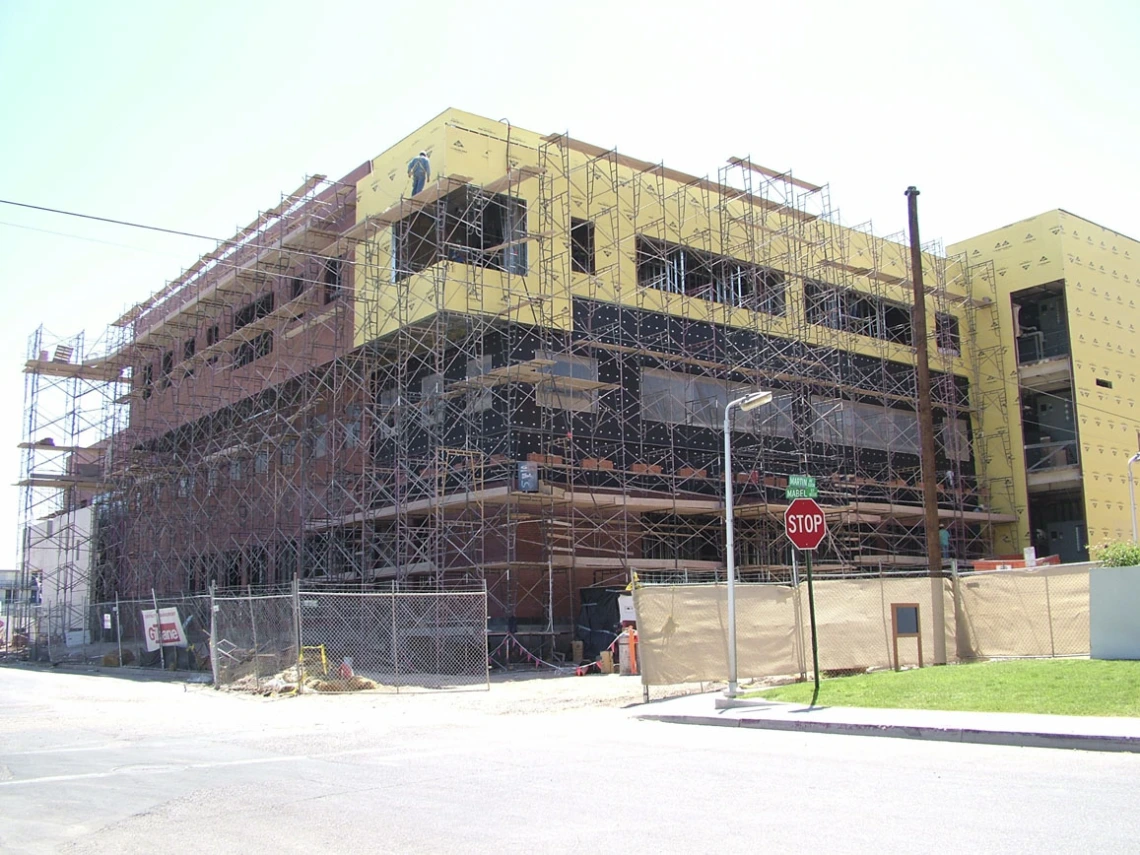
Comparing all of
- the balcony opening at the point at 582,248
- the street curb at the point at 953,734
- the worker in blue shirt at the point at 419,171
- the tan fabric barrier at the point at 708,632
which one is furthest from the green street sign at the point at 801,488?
the worker in blue shirt at the point at 419,171

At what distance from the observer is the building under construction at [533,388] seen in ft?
94.4

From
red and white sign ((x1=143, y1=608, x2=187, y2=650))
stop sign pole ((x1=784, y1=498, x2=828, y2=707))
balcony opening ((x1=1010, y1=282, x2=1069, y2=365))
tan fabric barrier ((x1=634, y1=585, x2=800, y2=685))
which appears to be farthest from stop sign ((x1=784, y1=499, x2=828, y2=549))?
balcony opening ((x1=1010, y1=282, x2=1069, y2=365))

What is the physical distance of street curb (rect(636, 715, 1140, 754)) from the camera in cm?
1181

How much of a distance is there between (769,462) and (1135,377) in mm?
19052

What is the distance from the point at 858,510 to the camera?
34.5 metres

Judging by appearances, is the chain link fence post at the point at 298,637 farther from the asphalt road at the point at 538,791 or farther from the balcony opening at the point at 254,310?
the balcony opening at the point at 254,310

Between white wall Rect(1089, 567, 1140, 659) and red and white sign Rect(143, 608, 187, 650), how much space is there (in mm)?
21608

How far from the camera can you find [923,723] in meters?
13.7

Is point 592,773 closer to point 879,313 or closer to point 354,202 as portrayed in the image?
point 354,202

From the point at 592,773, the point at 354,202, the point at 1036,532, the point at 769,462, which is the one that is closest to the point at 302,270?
the point at 354,202

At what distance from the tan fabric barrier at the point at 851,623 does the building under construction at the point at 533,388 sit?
4784mm

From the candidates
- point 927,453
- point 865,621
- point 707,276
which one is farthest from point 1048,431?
point 865,621

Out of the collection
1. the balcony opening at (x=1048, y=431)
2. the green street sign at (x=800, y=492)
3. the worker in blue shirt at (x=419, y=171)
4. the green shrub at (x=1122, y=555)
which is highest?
the worker in blue shirt at (x=419, y=171)

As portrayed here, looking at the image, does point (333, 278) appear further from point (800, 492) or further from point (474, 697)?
point (800, 492)
